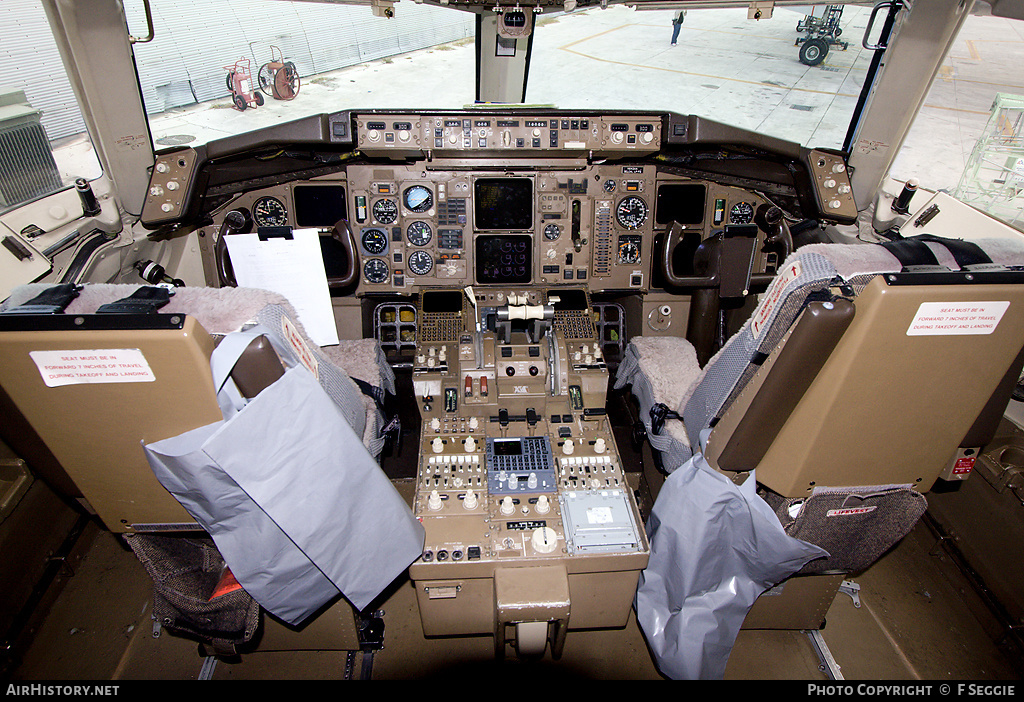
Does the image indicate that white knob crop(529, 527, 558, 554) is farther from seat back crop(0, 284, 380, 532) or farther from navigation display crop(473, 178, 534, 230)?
navigation display crop(473, 178, 534, 230)

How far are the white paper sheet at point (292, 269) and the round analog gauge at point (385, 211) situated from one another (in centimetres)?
56

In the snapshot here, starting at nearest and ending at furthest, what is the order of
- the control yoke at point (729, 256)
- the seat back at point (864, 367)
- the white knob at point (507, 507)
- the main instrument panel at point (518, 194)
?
1. the seat back at point (864, 367)
2. the white knob at point (507, 507)
3. the control yoke at point (729, 256)
4. the main instrument panel at point (518, 194)

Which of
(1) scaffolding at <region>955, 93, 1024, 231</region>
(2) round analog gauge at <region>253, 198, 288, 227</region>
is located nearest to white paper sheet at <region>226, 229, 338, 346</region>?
(2) round analog gauge at <region>253, 198, 288, 227</region>

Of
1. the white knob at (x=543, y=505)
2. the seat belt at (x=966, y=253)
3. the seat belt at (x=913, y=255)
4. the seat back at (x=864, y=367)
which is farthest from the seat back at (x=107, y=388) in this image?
the seat belt at (x=966, y=253)

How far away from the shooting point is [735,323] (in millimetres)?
3201

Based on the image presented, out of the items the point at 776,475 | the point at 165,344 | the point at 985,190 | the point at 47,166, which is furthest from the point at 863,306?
the point at 985,190

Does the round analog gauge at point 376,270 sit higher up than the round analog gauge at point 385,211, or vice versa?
the round analog gauge at point 385,211

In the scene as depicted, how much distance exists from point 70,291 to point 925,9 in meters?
3.61

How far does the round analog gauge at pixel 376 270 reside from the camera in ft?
10.1

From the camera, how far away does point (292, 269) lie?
2520 mm

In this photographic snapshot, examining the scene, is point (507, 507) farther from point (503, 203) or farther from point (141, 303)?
point (503, 203)

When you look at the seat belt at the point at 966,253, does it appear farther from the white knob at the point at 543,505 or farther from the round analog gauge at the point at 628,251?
Result: the round analog gauge at the point at 628,251

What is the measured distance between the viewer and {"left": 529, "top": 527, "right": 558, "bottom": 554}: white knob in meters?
1.72

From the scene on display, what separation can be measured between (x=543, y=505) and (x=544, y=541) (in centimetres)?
18
